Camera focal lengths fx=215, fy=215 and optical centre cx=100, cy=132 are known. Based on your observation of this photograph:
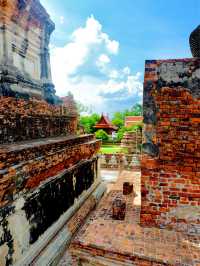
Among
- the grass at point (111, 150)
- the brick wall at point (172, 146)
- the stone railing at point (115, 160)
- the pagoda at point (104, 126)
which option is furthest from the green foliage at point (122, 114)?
the brick wall at point (172, 146)

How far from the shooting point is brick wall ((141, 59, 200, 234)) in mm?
3390

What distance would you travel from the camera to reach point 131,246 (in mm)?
3145

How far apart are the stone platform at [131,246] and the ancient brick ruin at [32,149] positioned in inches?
49.9

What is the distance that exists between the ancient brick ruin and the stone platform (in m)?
1.27

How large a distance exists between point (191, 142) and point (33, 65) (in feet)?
26.9

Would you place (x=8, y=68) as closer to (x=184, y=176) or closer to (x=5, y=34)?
(x=5, y=34)

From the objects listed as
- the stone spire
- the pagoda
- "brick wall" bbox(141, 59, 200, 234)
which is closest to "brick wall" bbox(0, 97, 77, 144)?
the stone spire

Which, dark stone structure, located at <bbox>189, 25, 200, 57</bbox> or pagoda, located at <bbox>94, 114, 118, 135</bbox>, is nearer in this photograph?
dark stone structure, located at <bbox>189, 25, 200, 57</bbox>

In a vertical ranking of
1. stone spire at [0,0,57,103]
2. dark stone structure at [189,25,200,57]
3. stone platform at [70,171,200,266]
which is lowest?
stone platform at [70,171,200,266]

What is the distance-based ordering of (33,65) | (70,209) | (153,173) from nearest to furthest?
(153,173) → (70,209) → (33,65)

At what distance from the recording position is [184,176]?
11.4ft

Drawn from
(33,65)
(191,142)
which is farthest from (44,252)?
(33,65)

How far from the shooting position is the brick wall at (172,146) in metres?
3.39

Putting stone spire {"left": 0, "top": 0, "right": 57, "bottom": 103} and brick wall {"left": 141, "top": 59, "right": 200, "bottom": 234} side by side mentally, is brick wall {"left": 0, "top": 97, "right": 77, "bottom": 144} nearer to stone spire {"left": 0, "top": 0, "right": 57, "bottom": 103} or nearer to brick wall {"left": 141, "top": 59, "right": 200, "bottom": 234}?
stone spire {"left": 0, "top": 0, "right": 57, "bottom": 103}
